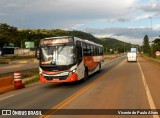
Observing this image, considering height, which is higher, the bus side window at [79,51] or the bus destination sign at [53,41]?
the bus destination sign at [53,41]

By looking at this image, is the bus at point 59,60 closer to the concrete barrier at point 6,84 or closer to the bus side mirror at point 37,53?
the bus side mirror at point 37,53

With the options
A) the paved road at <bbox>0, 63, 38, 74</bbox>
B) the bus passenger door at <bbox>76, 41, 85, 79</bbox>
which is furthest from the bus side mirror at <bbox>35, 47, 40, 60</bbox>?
the paved road at <bbox>0, 63, 38, 74</bbox>

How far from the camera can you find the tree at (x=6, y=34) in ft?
383

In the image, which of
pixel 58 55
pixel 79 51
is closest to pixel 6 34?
pixel 79 51

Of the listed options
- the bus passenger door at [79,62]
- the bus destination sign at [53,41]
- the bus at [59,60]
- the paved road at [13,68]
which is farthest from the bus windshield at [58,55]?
the paved road at [13,68]

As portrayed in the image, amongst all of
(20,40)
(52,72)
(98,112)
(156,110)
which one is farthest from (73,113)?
(20,40)

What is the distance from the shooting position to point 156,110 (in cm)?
1104

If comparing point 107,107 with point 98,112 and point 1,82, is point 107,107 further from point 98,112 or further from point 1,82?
point 1,82

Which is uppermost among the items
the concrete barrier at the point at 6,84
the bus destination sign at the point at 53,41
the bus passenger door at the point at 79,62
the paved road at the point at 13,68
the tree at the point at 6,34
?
the tree at the point at 6,34

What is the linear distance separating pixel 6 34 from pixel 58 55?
351 feet

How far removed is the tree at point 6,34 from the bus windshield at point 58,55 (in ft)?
321

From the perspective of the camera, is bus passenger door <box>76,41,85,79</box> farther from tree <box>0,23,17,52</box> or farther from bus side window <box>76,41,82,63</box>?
tree <box>0,23,17,52</box>

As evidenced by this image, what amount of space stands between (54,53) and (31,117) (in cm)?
1004

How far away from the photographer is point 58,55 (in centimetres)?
2020
